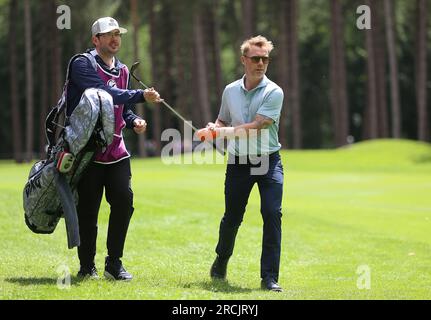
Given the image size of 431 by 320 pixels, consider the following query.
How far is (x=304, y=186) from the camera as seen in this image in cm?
2114

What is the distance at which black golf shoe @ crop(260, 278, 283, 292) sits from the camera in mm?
8453

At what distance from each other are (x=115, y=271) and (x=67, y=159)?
4.28 feet

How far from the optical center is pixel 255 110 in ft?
28.5

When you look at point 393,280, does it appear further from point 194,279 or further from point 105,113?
point 105,113

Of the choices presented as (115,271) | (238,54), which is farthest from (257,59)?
(238,54)

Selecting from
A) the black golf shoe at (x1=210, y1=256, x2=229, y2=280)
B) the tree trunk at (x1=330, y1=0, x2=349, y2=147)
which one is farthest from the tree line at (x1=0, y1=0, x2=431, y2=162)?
the black golf shoe at (x1=210, y1=256, x2=229, y2=280)

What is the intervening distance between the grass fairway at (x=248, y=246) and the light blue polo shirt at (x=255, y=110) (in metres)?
1.33

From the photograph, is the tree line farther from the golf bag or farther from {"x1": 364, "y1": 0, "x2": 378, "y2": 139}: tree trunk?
the golf bag

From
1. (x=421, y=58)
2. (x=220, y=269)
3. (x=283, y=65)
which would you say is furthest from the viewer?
(x=283, y=65)

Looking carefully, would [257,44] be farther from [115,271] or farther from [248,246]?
[248,246]

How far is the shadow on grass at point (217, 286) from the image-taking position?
835cm

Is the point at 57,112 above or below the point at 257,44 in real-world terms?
below

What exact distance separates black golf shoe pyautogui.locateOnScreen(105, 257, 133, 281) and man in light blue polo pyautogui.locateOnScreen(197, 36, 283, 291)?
1220 mm
